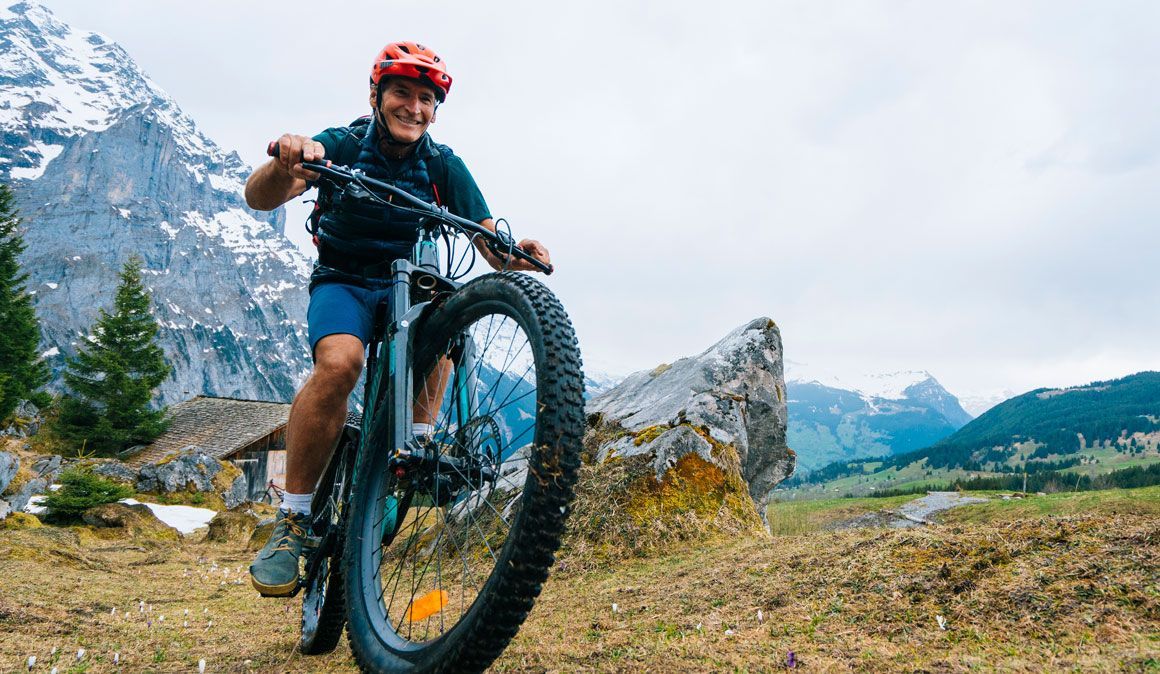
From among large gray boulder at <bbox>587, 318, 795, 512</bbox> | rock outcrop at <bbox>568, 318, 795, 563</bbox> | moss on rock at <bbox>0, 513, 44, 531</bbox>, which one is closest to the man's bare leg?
rock outcrop at <bbox>568, 318, 795, 563</bbox>

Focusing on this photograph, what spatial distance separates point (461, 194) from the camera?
4059 mm

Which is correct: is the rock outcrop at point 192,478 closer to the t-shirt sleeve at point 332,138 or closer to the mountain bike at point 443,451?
the mountain bike at point 443,451

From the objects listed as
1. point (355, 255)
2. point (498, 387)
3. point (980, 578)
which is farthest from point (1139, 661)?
point (355, 255)

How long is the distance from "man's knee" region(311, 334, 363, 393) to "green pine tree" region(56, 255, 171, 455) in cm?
4224

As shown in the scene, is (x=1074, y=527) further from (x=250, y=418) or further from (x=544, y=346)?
(x=250, y=418)

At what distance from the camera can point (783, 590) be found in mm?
3900

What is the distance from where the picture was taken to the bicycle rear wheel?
2240mm

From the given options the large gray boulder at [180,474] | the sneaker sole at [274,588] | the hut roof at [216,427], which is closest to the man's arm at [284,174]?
the sneaker sole at [274,588]

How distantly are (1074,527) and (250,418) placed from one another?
43.3 metres

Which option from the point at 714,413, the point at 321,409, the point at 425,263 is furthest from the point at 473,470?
the point at 714,413

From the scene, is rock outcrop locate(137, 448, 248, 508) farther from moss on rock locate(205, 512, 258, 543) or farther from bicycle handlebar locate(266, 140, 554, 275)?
bicycle handlebar locate(266, 140, 554, 275)

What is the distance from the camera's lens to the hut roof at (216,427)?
3638cm

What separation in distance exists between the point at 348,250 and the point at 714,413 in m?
5.34

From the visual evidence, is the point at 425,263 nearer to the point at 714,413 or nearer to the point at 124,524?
the point at 714,413
